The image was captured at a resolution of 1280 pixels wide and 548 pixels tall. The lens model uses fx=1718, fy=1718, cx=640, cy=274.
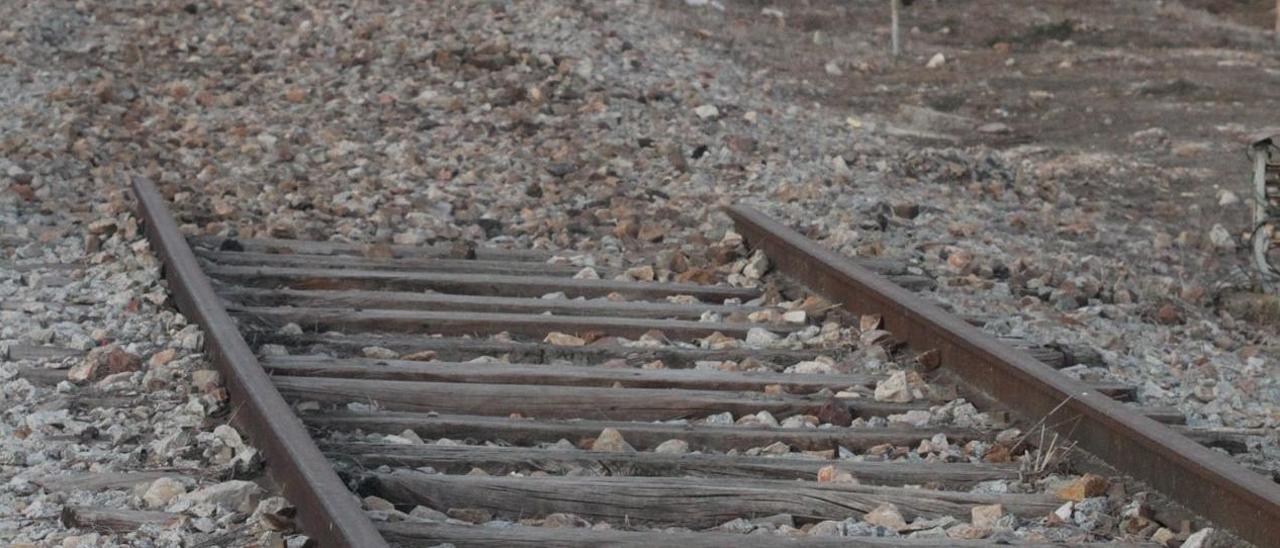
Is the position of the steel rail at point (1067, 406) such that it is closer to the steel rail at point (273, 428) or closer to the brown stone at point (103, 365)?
the steel rail at point (273, 428)

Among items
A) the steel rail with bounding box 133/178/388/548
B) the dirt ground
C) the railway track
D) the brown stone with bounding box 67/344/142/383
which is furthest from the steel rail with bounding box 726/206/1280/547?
the dirt ground

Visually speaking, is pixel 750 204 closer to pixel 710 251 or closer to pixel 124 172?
pixel 710 251

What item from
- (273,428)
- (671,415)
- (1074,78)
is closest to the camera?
(273,428)

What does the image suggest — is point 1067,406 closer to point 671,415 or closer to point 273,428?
point 671,415

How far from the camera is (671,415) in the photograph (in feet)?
17.1

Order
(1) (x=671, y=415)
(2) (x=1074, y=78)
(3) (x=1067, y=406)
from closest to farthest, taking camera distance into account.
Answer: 1. (3) (x=1067, y=406)
2. (1) (x=671, y=415)
3. (2) (x=1074, y=78)

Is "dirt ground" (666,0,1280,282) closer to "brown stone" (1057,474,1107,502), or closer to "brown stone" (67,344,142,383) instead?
"brown stone" (1057,474,1107,502)

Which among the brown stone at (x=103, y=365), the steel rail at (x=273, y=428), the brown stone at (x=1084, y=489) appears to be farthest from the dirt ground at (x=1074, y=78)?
the brown stone at (x=103, y=365)

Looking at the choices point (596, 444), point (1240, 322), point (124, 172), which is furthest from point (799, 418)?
point (124, 172)

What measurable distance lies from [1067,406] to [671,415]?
3.88 feet

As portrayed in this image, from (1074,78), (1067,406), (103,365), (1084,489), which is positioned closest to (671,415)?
(1067,406)

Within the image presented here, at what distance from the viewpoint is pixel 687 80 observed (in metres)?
12.4

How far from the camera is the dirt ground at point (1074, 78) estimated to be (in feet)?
38.1

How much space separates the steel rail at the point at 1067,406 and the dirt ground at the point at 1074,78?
3511mm
